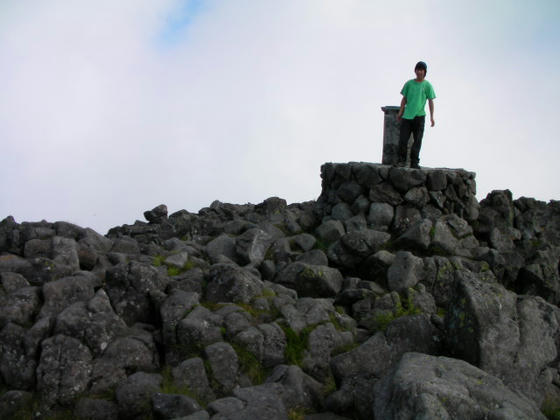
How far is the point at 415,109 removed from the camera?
20875mm

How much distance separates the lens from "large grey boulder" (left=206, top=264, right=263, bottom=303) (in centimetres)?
1394

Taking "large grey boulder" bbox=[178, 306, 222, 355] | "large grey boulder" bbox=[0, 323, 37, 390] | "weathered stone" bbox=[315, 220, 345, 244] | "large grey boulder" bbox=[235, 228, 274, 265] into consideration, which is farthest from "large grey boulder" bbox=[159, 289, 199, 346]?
"weathered stone" bbox=[315, 220, 345, 244]

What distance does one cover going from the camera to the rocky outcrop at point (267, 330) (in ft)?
34.6

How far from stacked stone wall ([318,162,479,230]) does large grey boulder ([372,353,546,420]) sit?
1051cm

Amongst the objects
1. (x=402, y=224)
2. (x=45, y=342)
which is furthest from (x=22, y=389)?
(x=402, y=224)

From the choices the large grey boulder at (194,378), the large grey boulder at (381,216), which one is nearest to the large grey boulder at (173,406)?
the large grey boulder at (194,378)

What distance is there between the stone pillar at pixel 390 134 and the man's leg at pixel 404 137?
1.72 m

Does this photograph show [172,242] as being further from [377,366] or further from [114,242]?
[377,366]

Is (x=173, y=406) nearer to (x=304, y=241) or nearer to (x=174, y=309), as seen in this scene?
(x=174, y=309)

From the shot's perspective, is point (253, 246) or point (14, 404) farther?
point (253, 246)

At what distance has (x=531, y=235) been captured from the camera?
22766 millimetres

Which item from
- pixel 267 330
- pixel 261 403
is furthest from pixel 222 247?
pixel 261 403

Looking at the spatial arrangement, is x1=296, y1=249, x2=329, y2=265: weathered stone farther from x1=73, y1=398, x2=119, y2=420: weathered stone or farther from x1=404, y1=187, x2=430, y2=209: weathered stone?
x1=73, y1=398, x2=119, y2=420: weathered stone

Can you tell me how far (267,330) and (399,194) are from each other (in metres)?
9.65
